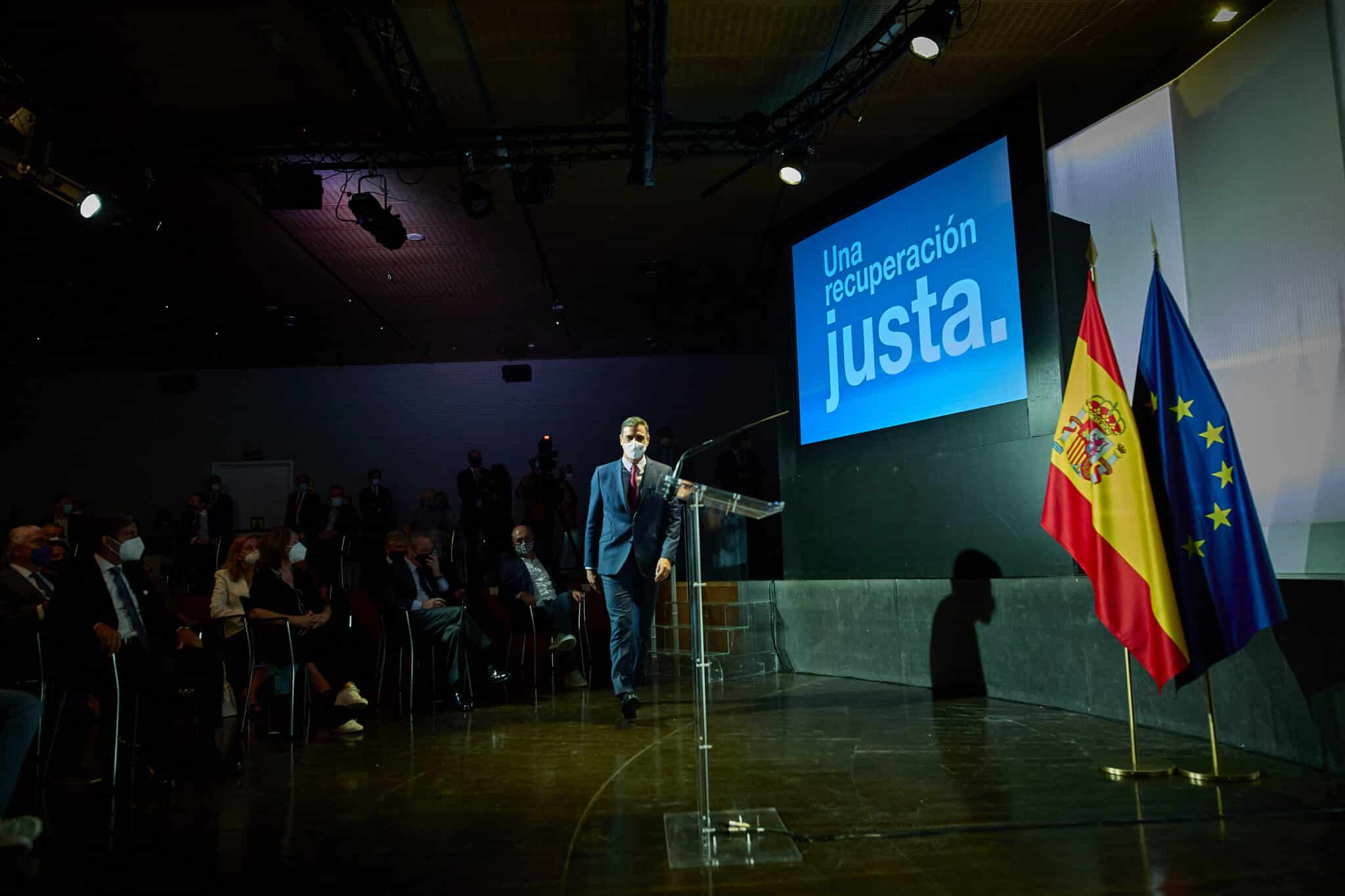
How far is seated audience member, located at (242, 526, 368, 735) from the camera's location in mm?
4770

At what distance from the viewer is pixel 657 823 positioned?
263cm

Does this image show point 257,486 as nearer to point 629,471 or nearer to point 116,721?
point 116,721

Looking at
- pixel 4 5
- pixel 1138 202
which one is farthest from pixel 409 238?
pixel 1138 202

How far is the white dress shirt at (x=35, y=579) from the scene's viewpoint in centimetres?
403

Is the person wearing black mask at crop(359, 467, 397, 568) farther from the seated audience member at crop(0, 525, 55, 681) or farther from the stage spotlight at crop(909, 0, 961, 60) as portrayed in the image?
the stage spotlight at crop(909, 0, 961, 60)

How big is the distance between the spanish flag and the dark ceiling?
3.09 m

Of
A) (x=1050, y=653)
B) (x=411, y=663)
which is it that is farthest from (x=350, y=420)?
(x=1050, y=653)

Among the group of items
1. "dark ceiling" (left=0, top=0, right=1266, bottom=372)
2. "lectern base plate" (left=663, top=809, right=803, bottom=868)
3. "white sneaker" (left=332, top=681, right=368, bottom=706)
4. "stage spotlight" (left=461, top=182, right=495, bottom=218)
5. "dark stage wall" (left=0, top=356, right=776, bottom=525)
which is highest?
"dark ceiling" (left=0, top=0, right=1266, bottom=372)

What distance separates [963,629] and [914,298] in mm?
2298

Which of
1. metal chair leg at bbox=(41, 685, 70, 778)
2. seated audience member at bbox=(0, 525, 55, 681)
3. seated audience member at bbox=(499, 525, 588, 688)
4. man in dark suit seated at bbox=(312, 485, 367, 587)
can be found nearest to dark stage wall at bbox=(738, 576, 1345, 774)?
seated audience member at bbox=(499, 525, 588, 688)

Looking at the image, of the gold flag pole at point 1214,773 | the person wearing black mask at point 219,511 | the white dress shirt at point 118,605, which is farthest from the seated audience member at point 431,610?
the person wearing black mask at point 219,511

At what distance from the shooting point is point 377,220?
7137 millimetres

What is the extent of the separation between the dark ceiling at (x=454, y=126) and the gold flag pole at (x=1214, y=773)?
14.2ft

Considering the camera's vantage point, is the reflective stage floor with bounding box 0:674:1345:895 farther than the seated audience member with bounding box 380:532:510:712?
No
